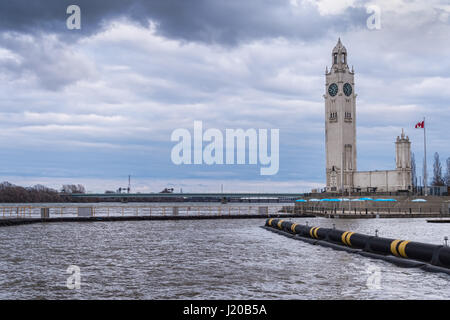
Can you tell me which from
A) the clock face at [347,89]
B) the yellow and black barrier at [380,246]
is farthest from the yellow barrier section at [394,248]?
the clock face at [347,89]

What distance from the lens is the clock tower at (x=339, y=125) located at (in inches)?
4943

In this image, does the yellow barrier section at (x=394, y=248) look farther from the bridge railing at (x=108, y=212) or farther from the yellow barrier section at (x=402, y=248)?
the bridge railing at (x=108, y=212)

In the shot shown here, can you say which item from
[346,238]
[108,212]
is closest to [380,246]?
[346,238]

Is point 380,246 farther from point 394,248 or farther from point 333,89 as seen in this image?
point 333,89

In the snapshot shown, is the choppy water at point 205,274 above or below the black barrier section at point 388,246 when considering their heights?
below

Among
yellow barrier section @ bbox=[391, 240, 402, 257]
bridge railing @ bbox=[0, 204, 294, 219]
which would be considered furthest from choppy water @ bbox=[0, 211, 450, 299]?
bridge railing @ bbox=[0, 204, 294, 219]

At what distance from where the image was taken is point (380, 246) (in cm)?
2636

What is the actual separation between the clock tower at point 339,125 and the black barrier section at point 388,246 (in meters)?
89.8

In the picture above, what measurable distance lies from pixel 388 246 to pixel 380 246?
2.51ft

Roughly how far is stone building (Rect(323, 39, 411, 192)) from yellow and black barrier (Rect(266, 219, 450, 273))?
87200 mm

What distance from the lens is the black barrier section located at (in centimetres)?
2169

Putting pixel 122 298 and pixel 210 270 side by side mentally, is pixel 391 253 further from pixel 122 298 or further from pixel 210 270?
pixel 122 298

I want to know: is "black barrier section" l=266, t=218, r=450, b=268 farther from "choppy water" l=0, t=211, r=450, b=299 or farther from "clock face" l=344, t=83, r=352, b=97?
"clock face" l=344, t=83, r=352, b=97
